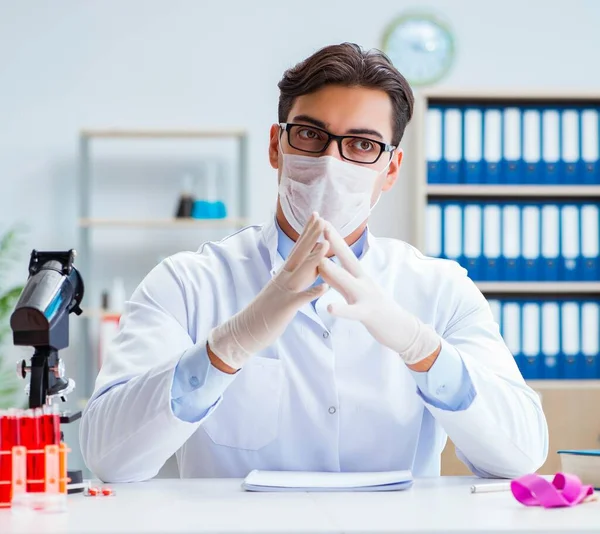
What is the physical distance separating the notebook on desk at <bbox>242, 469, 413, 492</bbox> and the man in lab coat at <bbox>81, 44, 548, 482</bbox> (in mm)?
151

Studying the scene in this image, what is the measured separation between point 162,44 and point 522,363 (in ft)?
6.60

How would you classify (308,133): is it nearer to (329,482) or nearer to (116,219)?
(329,482)

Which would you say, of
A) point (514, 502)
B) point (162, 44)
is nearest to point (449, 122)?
point (162, 44)

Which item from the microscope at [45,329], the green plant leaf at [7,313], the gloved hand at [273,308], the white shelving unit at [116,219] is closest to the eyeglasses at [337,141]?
the gloved hand at [273,308]

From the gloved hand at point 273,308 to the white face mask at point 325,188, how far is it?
270 millimetres

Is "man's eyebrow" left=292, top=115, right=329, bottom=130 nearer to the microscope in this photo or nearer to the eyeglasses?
the eyeglasses

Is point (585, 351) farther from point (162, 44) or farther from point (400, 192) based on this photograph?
point (162, 44)

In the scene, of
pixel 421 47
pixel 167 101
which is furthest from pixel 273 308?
pixel 421 47

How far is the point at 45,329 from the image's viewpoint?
1.12 m

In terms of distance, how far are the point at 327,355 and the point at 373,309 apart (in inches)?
12.2

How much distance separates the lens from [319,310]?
1.61 meters

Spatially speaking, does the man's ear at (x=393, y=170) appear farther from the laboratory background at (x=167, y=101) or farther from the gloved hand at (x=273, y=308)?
the laboratory background at (x=167, y=101)

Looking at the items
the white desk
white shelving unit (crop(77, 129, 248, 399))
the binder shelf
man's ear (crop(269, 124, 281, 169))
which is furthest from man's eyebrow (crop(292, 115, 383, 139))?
white shelving unit (crop(77, 129, 248, 399))

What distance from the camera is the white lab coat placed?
1394 millimetres
